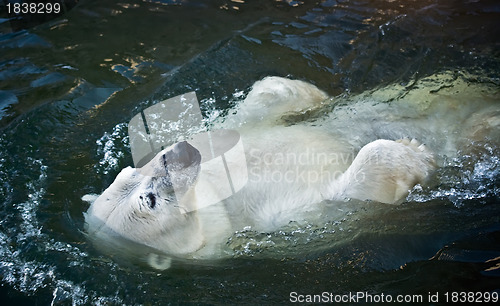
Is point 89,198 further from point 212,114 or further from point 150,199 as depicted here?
point 212,114

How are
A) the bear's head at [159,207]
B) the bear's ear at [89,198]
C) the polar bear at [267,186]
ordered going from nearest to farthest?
the bear's head at [159,207]
the polar bear at [267,186]
the bear's ear at [89,198]

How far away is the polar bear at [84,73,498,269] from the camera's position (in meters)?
3.40

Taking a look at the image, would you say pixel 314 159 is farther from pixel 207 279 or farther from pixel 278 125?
pixel 207 279

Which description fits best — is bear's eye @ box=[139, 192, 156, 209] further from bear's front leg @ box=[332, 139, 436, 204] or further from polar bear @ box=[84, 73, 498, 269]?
bear's front leg @ box=[332, 139, 436, 204]

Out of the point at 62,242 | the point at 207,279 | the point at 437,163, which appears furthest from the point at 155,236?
the point at 437,163

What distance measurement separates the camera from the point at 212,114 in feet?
16.1

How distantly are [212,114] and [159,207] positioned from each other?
1.73 meters

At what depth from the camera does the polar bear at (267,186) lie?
3.40m

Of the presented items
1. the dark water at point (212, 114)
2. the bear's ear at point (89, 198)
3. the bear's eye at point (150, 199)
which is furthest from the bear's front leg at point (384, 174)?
the bear's ear at point (89, 198)

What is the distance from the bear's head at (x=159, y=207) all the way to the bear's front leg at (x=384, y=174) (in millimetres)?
1134

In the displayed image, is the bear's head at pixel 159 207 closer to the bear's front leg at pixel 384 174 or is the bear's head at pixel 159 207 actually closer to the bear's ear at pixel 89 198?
the bear's ear at pixel 89 198

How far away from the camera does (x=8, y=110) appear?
5.47 m

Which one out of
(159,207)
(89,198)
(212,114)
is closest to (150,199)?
(159,207)

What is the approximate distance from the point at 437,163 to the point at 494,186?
54 centimetres
